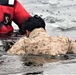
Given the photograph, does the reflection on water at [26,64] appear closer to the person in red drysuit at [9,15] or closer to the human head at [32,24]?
the human head at [32,24]

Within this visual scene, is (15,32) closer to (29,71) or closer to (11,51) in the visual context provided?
(11,51)

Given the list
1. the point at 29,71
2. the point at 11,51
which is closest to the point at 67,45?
the point at 11,51

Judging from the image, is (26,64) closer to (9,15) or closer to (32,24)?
(32,24)

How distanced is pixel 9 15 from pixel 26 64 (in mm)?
2227

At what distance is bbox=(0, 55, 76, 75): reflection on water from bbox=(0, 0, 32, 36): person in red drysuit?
5.36 ft

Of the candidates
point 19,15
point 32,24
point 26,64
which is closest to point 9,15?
point 19,15

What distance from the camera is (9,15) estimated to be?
7.32 metres

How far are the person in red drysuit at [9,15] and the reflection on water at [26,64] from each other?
5.36 ft

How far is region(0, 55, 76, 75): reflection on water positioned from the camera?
4.88 meters

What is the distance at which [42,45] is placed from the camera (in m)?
5.77

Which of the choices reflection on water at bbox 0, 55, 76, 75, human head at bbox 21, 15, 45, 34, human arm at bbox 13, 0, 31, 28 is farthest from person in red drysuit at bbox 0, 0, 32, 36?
reflection on water at bbox 0, 55, 76, 75

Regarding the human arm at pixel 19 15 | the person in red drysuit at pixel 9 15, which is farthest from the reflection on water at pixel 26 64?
the human arm at pixel 19 15

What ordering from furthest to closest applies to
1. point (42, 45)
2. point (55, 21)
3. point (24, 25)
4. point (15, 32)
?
point (55, 21) < point (15, 32) < point (24, 25) < point (42, 45)

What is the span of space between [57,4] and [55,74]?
8.46 metres
